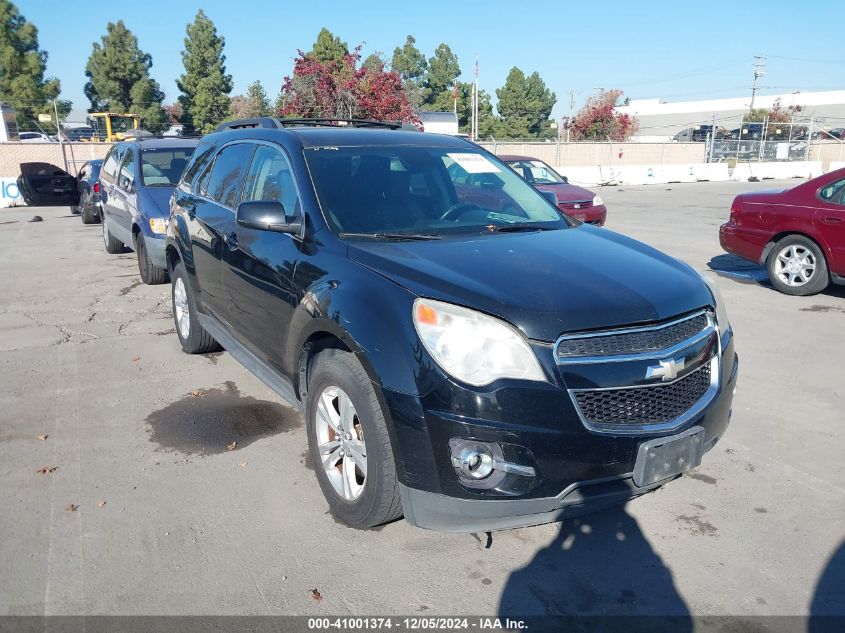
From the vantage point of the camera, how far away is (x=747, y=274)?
384 inches

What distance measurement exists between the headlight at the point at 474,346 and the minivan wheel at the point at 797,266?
6.81 metres

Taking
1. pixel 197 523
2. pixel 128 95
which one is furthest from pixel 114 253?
pixel 128 95

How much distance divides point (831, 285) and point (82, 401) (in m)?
8.70

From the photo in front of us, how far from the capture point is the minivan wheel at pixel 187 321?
566 centimetres

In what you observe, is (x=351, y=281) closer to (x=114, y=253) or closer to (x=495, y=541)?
(x=495, y=541)

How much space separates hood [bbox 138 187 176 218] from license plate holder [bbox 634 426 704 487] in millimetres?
6773

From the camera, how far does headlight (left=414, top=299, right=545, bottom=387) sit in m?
2.69

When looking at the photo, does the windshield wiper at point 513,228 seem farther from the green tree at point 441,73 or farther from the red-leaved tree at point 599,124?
the green tree at point 441,73

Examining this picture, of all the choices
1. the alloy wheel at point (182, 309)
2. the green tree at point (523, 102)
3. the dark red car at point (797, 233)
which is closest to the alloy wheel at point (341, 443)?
the alloy wheel at point (182, 309)

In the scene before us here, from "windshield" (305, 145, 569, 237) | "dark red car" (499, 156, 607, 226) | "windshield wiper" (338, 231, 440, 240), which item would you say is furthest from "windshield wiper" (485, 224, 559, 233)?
"dark red car" (499, 156, 607, 226)

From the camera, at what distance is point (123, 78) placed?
48.1 meters

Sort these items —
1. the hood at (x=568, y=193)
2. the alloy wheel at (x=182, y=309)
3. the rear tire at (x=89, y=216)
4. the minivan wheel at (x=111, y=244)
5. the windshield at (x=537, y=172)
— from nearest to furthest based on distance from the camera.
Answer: the alloy wheel at (x=182, y=309) < the minivan wheel at (x=111, y=244) < the hood at (x=568, y=193) < the windshield at (x=537, y=172) < the rear tire at (x=89, y=216)

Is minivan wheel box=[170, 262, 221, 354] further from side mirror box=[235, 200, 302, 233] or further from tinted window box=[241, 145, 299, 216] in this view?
side mirror box=[235, 200, 302, 233]

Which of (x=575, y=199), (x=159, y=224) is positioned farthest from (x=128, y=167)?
(x=575, y=199)
